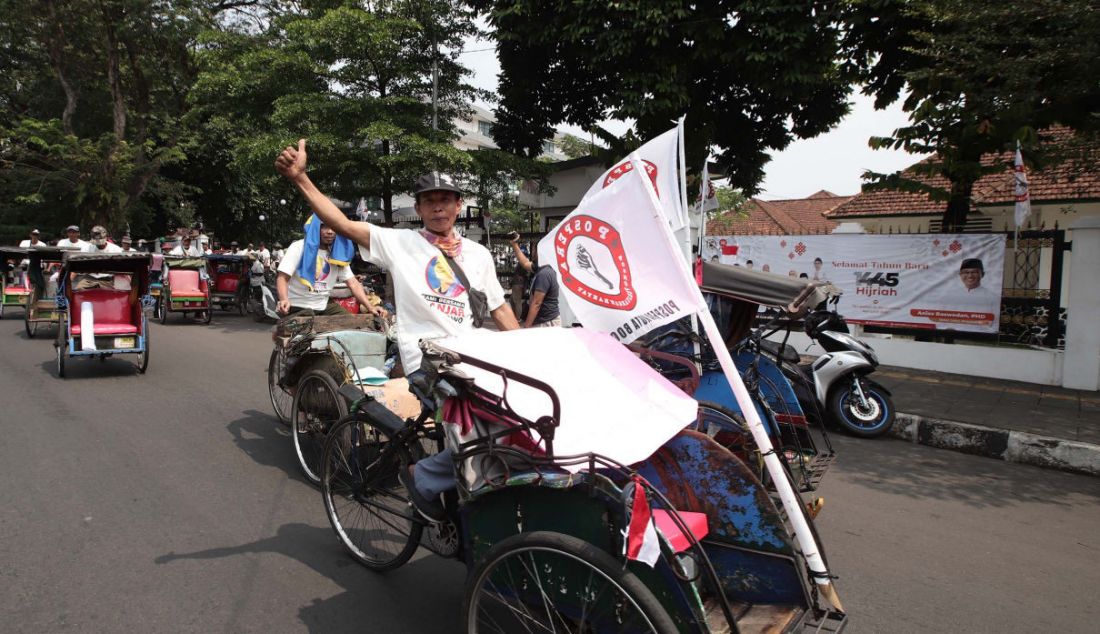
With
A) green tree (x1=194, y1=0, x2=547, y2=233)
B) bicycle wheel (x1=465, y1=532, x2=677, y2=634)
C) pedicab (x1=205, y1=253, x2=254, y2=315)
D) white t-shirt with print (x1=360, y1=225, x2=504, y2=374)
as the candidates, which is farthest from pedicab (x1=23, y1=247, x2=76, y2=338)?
bicycle wheel (x1=465, y1=532, x2=677, y2=634)

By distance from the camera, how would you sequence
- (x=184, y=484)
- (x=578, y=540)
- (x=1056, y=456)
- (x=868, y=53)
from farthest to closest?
(x=868, y=53), (x=1056, y=456), (x=184, y=484), (x=578, y=540)

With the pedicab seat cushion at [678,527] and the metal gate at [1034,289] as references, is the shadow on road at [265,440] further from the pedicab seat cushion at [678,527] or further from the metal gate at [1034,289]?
the metal gate at [1034,289]

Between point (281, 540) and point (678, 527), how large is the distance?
237cm

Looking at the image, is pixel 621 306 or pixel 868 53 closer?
pixel 621 306

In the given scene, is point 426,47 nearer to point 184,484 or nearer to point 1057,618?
point 184,484

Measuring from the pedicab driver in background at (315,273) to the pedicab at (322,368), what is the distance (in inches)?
10.4

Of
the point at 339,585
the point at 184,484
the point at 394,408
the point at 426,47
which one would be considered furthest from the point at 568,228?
the point at 426,47

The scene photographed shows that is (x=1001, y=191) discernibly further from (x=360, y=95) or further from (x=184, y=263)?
(x=184, y=263)

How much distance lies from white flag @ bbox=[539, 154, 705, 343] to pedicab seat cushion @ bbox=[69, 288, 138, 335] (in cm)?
678

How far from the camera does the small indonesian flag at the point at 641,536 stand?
1850 millimetres

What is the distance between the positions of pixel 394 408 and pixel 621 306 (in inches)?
71.1

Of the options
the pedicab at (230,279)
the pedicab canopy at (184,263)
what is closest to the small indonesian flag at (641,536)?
the pedicab canopy at (184,263)

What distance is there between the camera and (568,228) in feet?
9.59

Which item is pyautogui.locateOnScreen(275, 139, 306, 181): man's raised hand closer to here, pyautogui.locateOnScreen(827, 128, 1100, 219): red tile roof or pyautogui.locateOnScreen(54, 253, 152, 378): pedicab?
pyautogui.locateOnScreen(54, 253, 152, 378): pedicab
